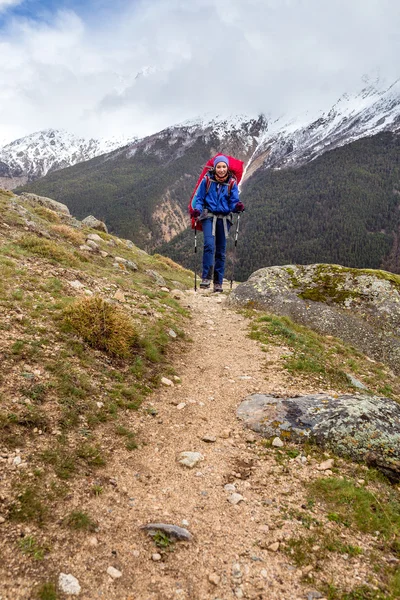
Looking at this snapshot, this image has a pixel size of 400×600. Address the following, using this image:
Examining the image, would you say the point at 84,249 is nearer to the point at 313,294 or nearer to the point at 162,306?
the point at 162,306

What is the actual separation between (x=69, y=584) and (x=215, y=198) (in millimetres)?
12701

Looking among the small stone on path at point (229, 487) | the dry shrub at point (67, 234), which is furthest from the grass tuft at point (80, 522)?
the dry shrub at point (67, 234)

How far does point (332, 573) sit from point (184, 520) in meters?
1.58

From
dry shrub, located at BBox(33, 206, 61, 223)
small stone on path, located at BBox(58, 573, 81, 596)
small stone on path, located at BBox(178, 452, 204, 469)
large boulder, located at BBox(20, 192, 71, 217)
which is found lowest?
small stone on path, located at BBox(178, 452, 204, 469)

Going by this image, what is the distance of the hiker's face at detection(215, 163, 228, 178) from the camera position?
1305 cm

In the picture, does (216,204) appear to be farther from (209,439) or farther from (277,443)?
(277,443)

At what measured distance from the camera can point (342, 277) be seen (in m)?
14.6

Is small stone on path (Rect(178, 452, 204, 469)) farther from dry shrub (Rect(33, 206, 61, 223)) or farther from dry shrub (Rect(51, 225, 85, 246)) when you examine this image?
dry shrub (Rect(33, 206, 61, 223))

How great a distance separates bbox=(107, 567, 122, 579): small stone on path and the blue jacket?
1204 cm

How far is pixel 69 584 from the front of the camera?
278 centimetres

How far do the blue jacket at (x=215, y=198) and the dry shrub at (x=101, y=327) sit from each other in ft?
23.8

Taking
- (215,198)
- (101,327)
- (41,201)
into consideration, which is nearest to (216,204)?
(215,198)

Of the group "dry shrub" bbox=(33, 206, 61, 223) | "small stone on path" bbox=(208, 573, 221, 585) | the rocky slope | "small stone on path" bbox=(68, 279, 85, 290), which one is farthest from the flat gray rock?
"dry shrub" bbox=(33, 206, 61, 223)

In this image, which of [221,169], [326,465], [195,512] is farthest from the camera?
[221,169]
